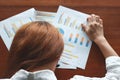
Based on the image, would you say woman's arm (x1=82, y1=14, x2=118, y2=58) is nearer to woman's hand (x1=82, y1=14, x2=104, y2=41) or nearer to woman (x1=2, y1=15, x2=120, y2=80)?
woman's hand (x1=82, y1=14, x2=104, y2=41)

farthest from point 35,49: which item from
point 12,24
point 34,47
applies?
point 12,24

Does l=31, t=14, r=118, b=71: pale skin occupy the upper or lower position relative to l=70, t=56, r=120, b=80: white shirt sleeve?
upper

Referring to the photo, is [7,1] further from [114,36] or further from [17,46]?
[114,36]

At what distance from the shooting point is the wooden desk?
1.32m

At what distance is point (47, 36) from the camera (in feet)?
3.45

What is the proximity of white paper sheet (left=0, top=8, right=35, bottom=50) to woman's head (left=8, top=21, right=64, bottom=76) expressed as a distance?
0.25 metres

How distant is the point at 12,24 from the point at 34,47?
324mm

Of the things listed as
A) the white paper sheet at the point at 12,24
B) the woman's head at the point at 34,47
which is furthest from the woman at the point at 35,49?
the white paper sheet at the point at 12,24

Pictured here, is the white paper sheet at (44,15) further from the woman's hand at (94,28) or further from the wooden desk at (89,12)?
the woman's hand at (94,28)

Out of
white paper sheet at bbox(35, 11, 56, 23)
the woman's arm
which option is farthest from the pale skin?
white paper sheet at bbox(35, 11, 56, 23)

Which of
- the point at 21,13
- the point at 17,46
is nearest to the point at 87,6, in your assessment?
the point at 21,13

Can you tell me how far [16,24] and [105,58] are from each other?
40cm

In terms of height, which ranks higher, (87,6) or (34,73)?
(87,6)

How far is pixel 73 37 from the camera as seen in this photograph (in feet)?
4.39
